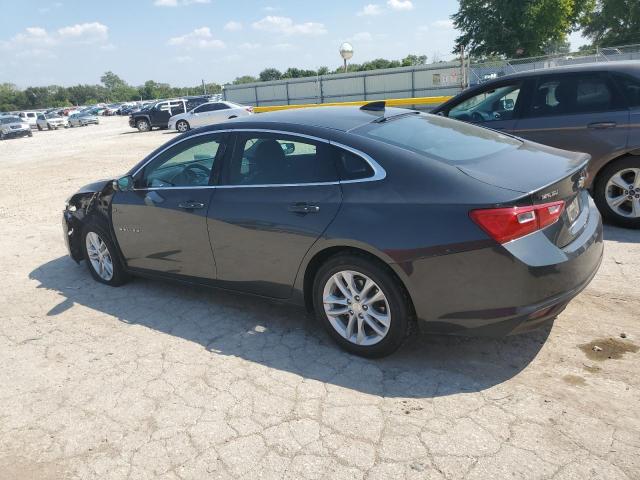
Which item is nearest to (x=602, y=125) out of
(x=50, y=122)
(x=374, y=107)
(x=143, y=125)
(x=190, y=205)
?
(x=374, y=107)

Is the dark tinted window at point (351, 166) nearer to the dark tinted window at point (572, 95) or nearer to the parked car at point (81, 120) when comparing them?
the dark tinted window at point (572, 95)

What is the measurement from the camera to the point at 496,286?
299cm

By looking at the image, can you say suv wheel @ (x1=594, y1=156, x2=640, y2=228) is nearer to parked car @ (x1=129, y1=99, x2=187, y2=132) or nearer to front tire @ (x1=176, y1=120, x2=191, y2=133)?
front tire @ (x1=176, y1=120, x2=191, y2=133)

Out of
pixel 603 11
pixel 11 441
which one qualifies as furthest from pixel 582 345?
pixel 603 11

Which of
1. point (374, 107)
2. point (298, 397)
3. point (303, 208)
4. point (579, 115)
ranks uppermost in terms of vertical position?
point (374, 107)

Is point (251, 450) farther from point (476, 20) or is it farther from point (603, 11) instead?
point (603, 11)

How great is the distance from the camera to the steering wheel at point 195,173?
14.2ft

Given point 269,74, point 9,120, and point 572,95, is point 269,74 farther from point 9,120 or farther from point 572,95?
point 572,95

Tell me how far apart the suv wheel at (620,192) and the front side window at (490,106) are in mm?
1285

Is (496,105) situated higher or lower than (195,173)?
higher

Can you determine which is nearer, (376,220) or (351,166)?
(376,220)

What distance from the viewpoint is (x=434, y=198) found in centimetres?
313

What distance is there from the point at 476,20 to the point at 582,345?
178 feet

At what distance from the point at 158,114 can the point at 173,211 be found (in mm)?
28656
